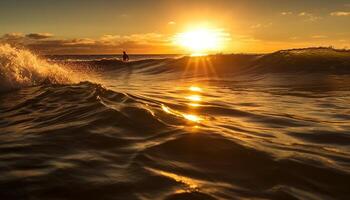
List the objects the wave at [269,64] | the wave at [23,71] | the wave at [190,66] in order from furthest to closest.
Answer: the wave at [269,64] → the wave at [190,66] → the wave at [23,71]

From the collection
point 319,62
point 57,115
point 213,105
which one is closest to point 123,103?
point 57,115

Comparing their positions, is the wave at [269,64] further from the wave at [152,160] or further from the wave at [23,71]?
the wave at [152,160]

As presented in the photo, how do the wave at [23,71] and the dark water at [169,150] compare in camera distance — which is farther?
the wave at [23,71]

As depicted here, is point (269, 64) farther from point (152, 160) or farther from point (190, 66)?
point (152, 160)

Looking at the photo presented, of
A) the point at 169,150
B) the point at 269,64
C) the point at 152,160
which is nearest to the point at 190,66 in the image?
the point at 269,64

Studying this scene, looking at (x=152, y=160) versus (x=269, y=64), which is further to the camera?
(x=269, y=64)

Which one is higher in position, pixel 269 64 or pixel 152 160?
pixel 269 64

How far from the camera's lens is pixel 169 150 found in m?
4.78

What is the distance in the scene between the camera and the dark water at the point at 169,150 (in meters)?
3.53

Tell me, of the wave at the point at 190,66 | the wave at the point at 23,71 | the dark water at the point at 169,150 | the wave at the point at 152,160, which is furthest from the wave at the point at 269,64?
the wave at the point at 152,160

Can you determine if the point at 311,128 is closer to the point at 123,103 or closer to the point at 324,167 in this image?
the point at 324,167

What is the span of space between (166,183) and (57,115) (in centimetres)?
413

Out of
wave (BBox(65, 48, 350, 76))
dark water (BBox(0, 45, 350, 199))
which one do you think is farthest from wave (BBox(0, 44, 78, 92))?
wave (BBox(65, 48, 350, 76))

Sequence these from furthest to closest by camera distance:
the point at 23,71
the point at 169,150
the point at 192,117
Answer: the point at 23,71 → the point at 192,117 → the point at 169,150
